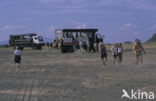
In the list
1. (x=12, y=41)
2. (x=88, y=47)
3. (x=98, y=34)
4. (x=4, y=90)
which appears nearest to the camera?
(x=4, y=90)

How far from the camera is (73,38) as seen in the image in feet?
147

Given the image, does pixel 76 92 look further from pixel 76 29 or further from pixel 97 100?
pixel 76 29

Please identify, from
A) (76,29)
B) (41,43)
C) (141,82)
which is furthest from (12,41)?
(141,82)

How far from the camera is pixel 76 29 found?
4469 cm

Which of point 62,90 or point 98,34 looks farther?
point 98,34

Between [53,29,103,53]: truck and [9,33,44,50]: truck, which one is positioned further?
[9,33,44,50]: truck

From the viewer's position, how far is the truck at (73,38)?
147ft

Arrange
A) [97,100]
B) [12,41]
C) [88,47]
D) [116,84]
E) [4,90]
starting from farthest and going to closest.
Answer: [12,41] → [88,47] → [116,84] → [4,90] → [97,100]

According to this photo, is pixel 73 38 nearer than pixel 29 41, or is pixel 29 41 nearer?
pixel 73 38

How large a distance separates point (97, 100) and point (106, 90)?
6.39 ft

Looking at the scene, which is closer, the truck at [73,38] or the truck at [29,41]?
the truck at [73,38]

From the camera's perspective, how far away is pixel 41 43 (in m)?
62.7

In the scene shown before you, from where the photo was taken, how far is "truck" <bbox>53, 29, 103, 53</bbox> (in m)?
44.8

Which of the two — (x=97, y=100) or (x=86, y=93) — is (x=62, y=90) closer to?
(x=86, y=93)
